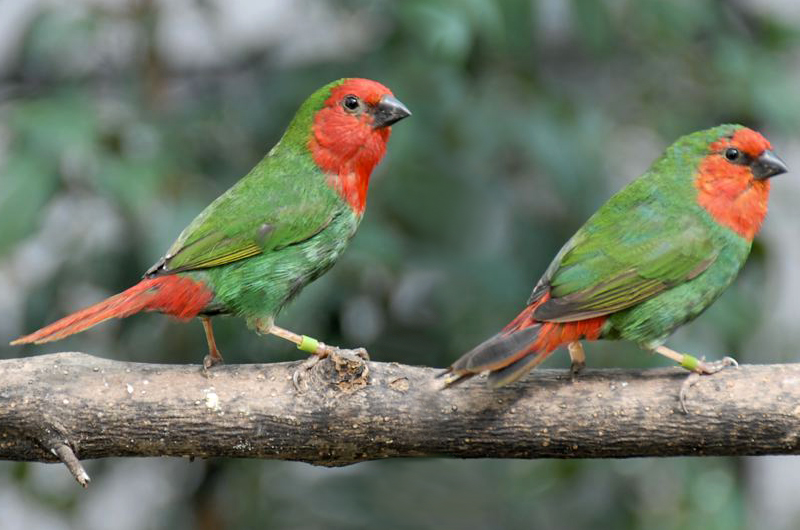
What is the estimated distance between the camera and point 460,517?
13.9ft

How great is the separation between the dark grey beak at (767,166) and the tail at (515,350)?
62 cm

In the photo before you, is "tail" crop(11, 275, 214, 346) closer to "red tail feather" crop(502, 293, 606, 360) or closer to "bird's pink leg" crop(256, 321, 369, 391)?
"bird's pink leg" crop(256, 321, 369, 391)

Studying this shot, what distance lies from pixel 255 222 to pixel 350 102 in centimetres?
39

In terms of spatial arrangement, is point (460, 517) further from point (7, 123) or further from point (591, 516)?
point (7, 123)

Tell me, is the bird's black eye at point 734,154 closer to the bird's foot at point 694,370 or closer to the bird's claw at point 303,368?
the bird's foot at point 694,370

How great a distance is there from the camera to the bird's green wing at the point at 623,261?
9.79 ft

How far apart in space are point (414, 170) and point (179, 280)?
3.88 feet

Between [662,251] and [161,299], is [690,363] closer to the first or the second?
[662,251]

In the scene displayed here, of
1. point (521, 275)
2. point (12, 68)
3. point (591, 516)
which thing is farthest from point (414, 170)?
point (12, 68)

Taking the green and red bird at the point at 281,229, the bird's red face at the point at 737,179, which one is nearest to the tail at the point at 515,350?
the green and red bird at the point at 281,229

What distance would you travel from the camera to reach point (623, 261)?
305 centimetres

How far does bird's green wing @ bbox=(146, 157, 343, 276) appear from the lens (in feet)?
9.92

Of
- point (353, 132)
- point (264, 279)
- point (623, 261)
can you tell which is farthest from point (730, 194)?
point (264, 279)

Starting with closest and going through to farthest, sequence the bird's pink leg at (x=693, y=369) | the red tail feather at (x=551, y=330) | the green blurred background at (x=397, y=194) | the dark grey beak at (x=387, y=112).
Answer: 1. the red tail feather at (x=551, y=330)
2. the bird's pink leg at (x=693, y=369)
3. the dark grey beak at (x=387, y=112)
4. the green blurred background at (x=397, y=194)
